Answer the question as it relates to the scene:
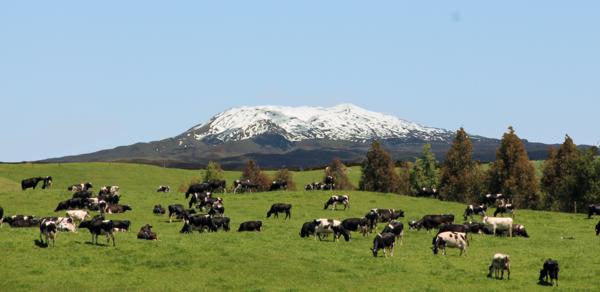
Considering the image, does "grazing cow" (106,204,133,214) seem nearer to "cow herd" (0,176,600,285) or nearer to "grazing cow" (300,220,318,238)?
"cow herd" (0,176,600,285)

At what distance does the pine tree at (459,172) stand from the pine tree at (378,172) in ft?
46.2

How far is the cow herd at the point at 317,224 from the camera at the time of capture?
42875 millimetres

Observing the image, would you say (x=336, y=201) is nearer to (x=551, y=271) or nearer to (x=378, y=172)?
(x=551, y=271)

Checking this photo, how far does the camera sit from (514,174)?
110688mm

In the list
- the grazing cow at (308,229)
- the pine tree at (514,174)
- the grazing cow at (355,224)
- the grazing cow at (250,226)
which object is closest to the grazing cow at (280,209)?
the grazing cow at (250,226)

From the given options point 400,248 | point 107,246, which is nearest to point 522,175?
point 400,248

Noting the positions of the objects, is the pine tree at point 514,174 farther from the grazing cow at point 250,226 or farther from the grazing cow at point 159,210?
the grazing cow at point 250,226

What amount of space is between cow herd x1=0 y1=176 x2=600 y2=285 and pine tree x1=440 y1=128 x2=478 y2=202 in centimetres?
4674

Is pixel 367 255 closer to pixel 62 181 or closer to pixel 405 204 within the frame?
pixel 405 204

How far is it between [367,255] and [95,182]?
3818 inches

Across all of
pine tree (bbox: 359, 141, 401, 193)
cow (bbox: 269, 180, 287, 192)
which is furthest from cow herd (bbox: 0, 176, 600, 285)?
pine tree (bbox: 359, 141, 401, 193)

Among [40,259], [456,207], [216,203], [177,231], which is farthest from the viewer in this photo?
[456,207]

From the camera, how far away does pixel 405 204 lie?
75188 millimetres

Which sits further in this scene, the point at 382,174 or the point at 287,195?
the point at 382,174
